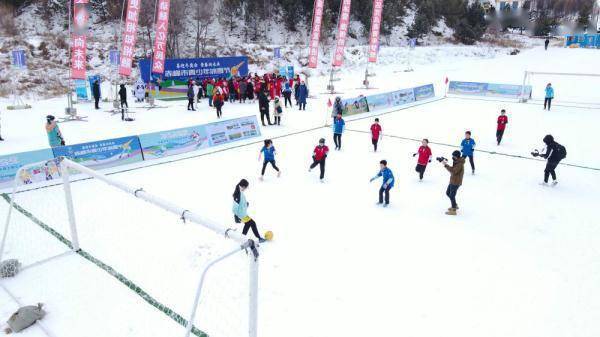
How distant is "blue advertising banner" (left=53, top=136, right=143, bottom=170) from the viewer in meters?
12.2

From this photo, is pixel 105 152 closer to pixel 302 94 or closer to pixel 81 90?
pixel 302 94

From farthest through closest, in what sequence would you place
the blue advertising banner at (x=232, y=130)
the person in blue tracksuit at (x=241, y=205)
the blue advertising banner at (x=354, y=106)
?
the blue advertising banner at (x=354, y=106) → the blue advertising banner at (x=232, y=130) → the person in blue tracksuit at (x=241, y=205)

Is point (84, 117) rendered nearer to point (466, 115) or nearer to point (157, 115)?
point (157, 115)

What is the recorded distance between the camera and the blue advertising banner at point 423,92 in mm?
26125

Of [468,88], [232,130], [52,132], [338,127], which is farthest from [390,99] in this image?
[52,132]

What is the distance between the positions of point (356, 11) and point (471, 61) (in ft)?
50.4

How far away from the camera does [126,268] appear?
24.3ft

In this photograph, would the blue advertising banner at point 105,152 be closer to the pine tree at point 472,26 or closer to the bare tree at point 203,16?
the bare tree at point 203,16

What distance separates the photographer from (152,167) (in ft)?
43.5

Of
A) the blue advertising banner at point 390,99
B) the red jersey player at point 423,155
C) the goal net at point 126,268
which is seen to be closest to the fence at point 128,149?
the goal net at point 126,268

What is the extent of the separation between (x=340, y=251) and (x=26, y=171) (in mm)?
9117

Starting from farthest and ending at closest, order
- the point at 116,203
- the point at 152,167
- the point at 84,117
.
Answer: the point at 84,117
the point at 152,167
the point at 116,203

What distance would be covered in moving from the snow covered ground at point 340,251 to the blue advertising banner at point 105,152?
32.1 inches

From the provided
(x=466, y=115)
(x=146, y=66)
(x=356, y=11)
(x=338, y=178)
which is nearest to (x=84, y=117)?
(x=146, y=66)
